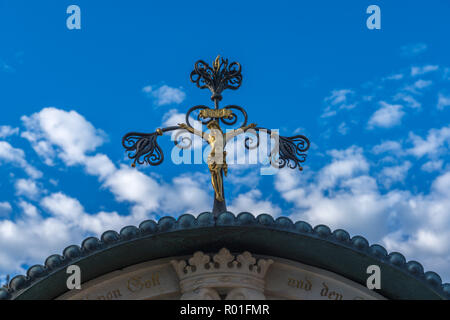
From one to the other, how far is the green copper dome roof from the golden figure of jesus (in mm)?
1175

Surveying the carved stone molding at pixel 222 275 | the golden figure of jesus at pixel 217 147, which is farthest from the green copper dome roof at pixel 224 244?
the golden figure of jesus at pixel 217 147

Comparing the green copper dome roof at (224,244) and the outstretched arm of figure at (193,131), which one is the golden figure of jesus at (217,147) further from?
the green copper dome roof at (224,244)

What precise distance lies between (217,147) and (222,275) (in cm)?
234

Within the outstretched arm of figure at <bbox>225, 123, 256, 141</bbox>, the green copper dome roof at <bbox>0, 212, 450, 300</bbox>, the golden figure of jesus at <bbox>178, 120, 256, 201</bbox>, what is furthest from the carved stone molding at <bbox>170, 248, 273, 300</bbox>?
the outstretched arm of figure at <bbox>225, 123, 256, 141</bbox>

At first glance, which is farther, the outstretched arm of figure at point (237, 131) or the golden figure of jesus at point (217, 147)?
the outstretched arm of figure at point (237, 131)

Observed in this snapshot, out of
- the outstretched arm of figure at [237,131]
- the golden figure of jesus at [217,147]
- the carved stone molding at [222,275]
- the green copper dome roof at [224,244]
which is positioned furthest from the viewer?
the outstretched arm of figure at [237,131]

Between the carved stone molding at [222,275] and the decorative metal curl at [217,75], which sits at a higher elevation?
the decorative metal curl at [217,75]

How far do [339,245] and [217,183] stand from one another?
A: 2.40 meters

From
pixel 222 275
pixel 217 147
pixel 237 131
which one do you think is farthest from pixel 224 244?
pixel 237 131

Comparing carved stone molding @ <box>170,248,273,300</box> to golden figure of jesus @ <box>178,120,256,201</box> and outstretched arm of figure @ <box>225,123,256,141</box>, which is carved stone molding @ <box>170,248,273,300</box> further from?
outstretched arm of figure @ <box>225,123,256,141</box>

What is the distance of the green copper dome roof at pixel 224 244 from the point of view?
34.5 feet

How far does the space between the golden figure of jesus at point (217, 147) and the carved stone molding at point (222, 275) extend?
1215 millimetres

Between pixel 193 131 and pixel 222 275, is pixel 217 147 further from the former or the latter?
pixel 222 275
